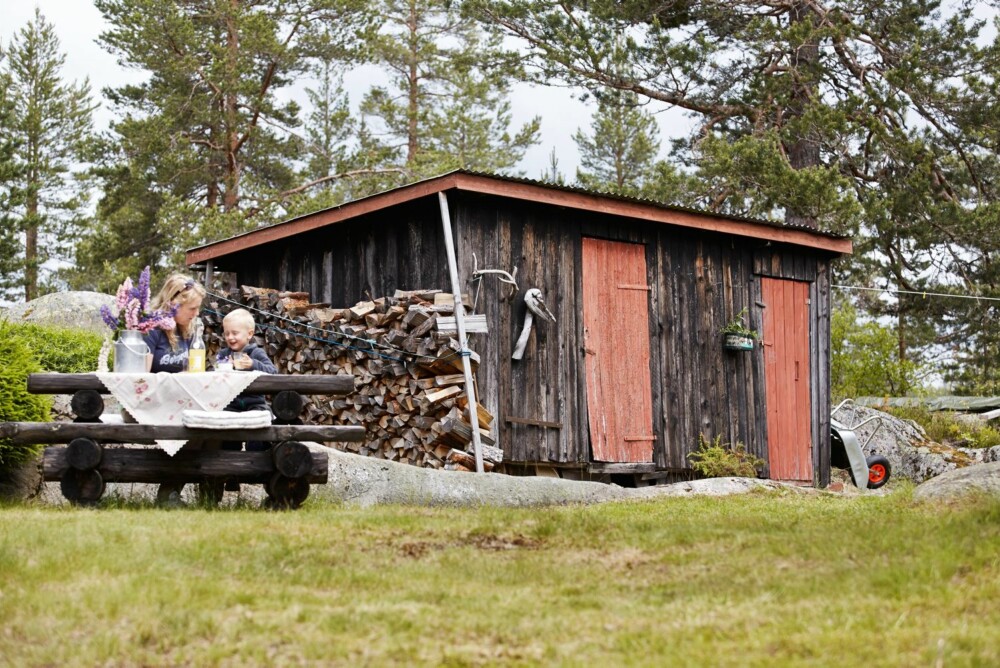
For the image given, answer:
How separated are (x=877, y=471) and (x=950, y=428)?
5.61 m

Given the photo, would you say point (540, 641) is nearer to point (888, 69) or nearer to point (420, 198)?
point (420, 198)

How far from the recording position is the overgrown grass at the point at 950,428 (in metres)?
20.6

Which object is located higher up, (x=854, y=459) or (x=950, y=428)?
(x=950, y=428)

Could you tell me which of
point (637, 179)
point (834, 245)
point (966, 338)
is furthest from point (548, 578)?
point (637, 179)

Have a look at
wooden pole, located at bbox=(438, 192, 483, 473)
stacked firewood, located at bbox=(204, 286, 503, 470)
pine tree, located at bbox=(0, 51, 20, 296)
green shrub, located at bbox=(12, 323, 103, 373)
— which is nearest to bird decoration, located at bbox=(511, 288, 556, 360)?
stacked firewood, located at bbox=(204, 286, 503, 470)

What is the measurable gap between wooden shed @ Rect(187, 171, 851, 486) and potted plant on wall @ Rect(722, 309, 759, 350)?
5.4 inches

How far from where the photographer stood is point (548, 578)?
18.7ft

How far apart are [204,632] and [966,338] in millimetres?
→ 22133

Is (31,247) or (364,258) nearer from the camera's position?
(364,258)

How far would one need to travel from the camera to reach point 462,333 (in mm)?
11266

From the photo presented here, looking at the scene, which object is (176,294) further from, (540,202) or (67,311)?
(67,311)

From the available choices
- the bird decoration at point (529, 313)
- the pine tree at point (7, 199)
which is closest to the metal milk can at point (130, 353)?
the bird decoration at point (529, 313)

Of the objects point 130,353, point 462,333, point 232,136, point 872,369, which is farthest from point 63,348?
point 872,369

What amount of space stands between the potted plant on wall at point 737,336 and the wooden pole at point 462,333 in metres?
3.83
